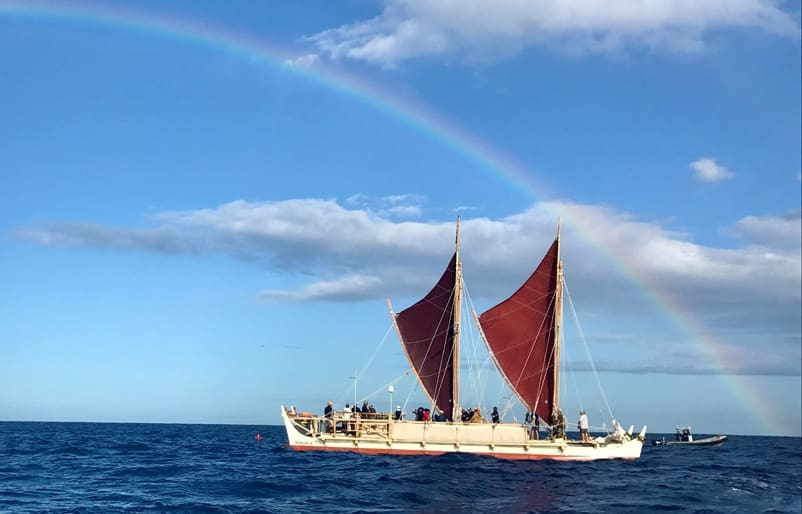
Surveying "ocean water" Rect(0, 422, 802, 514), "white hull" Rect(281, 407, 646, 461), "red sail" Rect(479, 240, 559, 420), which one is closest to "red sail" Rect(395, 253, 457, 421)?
"red sail" Rect(479, 240, 559, 420)

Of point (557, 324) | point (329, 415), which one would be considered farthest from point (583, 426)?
point (329, 415)

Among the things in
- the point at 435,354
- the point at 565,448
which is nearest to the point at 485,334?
the point at 435,354

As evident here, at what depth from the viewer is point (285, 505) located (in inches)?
1148

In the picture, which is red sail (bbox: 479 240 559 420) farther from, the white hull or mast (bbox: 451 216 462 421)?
the white hull

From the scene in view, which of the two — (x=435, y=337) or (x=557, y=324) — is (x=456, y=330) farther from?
(x=557, y=324)

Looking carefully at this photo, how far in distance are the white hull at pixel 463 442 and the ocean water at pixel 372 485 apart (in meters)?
0.91

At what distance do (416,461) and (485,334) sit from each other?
1294 centimetres

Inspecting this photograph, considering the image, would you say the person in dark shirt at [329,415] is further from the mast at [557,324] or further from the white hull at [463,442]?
the mast at [557,324]

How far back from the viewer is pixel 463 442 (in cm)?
5078

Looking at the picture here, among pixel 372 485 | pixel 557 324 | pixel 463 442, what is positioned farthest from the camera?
pixel 557 324

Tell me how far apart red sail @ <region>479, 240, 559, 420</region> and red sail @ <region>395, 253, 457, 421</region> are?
2.84 meters

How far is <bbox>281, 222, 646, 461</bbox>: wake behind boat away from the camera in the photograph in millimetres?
51250

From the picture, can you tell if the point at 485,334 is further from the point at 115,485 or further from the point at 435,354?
the point at 115,485

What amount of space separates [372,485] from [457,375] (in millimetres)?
22182
